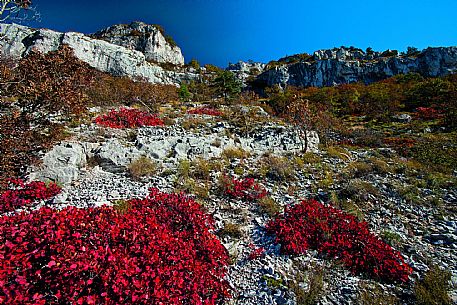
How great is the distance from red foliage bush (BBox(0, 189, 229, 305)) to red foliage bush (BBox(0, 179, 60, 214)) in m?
1.78

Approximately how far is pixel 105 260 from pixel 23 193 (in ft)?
17.9

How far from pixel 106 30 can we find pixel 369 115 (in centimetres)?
8993

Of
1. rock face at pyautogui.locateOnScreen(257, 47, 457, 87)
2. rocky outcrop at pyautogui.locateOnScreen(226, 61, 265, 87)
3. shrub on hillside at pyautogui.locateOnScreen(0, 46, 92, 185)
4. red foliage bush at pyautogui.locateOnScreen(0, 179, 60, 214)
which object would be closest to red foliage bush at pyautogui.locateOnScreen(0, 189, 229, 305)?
red foliage bush at pyautogui.locateOnScreen(0, 179, 60, 214)

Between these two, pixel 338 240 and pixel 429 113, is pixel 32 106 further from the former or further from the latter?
pixel 429 113

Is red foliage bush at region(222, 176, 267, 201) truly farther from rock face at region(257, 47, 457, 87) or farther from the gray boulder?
rock face at region(257, 47, 457, 87)

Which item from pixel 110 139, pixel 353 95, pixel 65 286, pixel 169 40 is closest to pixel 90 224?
pixel 65 286

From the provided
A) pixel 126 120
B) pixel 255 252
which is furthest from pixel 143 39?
pixel 255 252

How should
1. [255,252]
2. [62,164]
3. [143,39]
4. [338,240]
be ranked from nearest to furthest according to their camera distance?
[255,252] < [338,240] < [62,164] < [143,39]

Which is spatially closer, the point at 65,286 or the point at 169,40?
the point at 65,286

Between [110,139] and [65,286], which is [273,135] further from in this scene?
[65,286]

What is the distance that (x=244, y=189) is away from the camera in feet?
32.9

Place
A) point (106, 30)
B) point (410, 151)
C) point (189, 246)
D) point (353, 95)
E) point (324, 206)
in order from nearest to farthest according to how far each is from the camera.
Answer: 1. point (189, 246)
2. point (324, 206)
3. point (410, 151)
4. point (353, 95)
5. point (106, 30)

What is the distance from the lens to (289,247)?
6652mm

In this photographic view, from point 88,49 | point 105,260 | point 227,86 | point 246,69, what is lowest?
point 105,260
